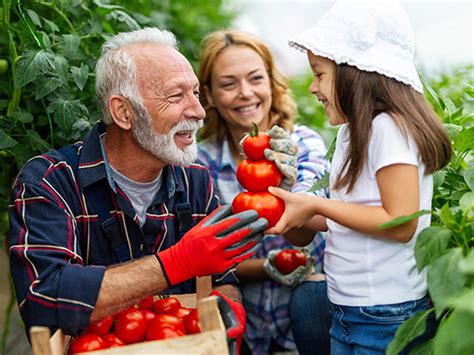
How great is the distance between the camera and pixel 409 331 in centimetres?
196

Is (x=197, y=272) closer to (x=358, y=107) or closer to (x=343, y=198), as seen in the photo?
(x=343, y=198)

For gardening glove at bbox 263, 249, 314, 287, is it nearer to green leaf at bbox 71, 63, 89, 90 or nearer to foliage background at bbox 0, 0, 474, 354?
foliage background at bbox 0, 0, 474, 354

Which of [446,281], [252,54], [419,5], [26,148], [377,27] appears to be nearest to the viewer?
[446,281]

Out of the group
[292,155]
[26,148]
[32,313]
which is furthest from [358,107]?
[26,148]

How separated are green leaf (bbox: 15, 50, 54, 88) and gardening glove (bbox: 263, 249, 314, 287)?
1.30 meters

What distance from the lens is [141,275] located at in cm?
223

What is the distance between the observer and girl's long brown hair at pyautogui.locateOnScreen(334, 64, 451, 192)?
6.89ft

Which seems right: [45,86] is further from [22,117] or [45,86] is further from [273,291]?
[273,291]

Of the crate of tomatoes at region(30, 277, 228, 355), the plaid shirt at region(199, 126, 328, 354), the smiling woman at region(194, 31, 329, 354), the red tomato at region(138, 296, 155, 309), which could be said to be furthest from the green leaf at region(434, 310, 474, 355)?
the plaid shirt at region(199, 126, 328, 354)

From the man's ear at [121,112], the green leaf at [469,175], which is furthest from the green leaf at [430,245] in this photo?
the man's ear at [121,112]

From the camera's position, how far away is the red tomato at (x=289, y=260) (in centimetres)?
305

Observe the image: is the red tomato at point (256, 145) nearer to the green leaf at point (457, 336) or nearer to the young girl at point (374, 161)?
the young girl at point (374, 161)

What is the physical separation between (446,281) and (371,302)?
0.47 m

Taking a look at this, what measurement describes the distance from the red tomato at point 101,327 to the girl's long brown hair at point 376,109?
92cm
